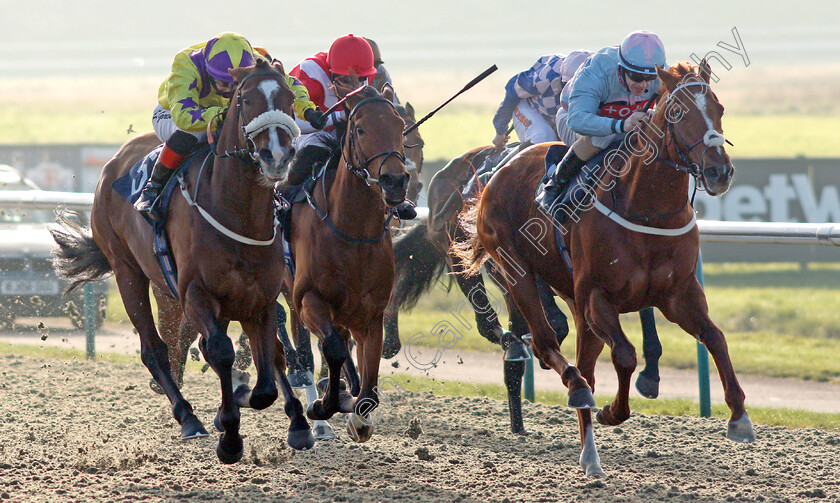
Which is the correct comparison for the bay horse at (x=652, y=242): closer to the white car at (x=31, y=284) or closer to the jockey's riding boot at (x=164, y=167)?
the jockey's riding boot at (x=164, y=167)

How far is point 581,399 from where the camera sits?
14.7ft

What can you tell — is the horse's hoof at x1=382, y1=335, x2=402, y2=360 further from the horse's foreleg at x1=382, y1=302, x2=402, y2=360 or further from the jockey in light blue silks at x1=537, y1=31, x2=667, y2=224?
the jockey in light blue silks at x1=537, y1=31, x2=667, y2=224

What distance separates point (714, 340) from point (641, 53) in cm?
128

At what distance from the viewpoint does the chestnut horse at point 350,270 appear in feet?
14.5

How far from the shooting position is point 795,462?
4.68 meters

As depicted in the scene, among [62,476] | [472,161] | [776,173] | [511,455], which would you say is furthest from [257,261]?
[776,173]

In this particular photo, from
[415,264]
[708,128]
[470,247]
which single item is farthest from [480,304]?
[708,128]

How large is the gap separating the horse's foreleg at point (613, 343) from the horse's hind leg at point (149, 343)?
1790mm

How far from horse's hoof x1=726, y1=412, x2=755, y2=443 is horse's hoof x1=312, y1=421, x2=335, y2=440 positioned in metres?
2.08

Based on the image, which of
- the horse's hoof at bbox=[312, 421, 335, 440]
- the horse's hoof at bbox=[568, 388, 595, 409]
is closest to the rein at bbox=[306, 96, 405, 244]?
the horse's hoof at bbox=[568, 388, 595, 409]

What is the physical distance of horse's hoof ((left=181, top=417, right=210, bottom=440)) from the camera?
436 cm

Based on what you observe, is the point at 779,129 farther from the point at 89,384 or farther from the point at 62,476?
the point at 62,476

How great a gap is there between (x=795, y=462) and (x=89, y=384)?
4.55m

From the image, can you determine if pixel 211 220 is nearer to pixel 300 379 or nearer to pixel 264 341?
pixel 264 341
